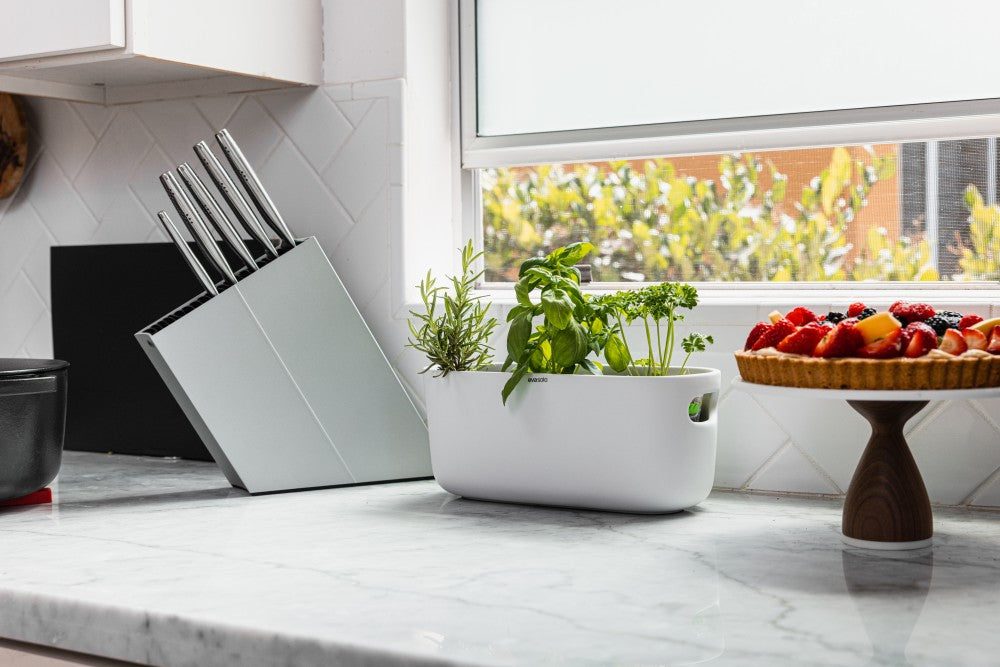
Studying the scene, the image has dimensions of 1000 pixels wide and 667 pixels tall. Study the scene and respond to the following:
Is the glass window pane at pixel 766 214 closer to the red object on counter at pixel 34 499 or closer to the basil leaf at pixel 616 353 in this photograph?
the basil leaf at pixel 616 353

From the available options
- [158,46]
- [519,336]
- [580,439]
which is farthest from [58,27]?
[580,439]

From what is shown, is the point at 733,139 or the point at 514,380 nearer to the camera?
the point at 514,380

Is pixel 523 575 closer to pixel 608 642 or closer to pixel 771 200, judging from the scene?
pixel 608 642

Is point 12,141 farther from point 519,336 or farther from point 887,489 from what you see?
point 887,489

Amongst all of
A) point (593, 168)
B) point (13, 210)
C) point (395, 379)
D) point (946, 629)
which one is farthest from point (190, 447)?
point (946, 629)

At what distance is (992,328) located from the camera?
1018 mm

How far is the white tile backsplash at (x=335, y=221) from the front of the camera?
4.17 ft

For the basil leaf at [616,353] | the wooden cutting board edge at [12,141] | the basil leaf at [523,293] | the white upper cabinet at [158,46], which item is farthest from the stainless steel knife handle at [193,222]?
the wooden cutting board edge at [12,141]

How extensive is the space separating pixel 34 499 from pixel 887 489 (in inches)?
36.3

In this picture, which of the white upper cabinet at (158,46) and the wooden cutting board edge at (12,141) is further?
the wooden cutting board edge at (12,141)

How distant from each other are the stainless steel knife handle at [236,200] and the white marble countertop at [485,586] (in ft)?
1.12

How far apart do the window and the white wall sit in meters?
0.11

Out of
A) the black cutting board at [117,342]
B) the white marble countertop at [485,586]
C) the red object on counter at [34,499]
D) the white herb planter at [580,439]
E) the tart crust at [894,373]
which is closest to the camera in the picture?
the white marble countertop at [485,586]

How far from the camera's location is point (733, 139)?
1.43 metres
